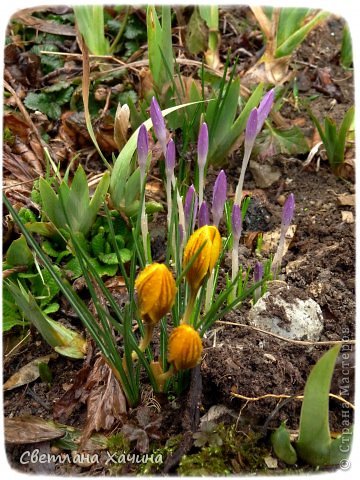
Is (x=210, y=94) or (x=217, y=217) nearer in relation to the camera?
(x=217, y=217)

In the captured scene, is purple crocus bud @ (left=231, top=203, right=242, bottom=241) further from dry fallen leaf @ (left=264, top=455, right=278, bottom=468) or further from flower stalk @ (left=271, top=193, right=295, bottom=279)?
dry fallen leaf @ (left=264, top=455, right=278, bottom=468)

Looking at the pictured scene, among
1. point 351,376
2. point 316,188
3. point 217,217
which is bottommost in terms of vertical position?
point 351,376

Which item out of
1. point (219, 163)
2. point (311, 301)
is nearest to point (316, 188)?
point (219, 163)

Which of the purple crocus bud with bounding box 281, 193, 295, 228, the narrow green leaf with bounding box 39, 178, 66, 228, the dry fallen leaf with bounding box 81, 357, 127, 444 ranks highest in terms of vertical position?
the purple crocus bud with bounding box 281, 193, 295, 228

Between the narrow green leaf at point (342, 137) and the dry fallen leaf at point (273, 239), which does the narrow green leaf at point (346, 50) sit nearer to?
the narrow green leaf at point (342, 137)

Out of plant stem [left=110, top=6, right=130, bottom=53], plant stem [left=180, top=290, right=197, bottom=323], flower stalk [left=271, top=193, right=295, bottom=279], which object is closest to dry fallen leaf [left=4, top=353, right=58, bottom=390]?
plant stem [left=180, top=290, right=197, bottom=323]

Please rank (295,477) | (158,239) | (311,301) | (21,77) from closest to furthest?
(295,477), (311,301), (158,239), (21,77)

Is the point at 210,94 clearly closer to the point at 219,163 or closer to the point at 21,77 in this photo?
the point at 219,163
